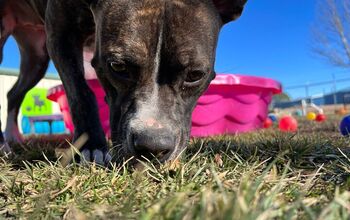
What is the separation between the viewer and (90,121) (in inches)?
108

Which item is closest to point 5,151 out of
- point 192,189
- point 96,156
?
point 96,156

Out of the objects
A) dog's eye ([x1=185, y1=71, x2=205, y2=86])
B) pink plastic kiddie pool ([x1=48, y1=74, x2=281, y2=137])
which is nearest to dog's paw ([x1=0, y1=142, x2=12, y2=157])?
dog's eye ([x1=185, y1=71, x2=205, y2=86])

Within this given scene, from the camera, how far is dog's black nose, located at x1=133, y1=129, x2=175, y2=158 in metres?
2.06

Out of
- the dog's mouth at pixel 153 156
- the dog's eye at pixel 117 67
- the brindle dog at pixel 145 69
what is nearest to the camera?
the dog's mouth at pixel 153 156

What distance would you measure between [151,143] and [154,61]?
0.54 metres

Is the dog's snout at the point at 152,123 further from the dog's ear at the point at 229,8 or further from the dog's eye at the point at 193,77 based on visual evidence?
the dog's ear at the point at 229,8

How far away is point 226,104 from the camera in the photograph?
614cm

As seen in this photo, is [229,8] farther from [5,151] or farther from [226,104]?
[226,104]

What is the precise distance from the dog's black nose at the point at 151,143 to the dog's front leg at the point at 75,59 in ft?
1.99

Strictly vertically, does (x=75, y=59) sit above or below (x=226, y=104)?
above

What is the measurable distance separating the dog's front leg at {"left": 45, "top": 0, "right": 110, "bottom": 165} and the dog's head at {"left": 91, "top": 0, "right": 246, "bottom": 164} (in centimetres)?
22

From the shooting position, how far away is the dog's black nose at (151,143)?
2.06 meters

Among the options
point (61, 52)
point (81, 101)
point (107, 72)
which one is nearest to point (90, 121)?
point (81, 101)

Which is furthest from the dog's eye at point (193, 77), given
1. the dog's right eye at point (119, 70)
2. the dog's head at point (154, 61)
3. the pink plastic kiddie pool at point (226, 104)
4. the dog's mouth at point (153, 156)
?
the pink plastic kiddie pool at point (226, 104)
